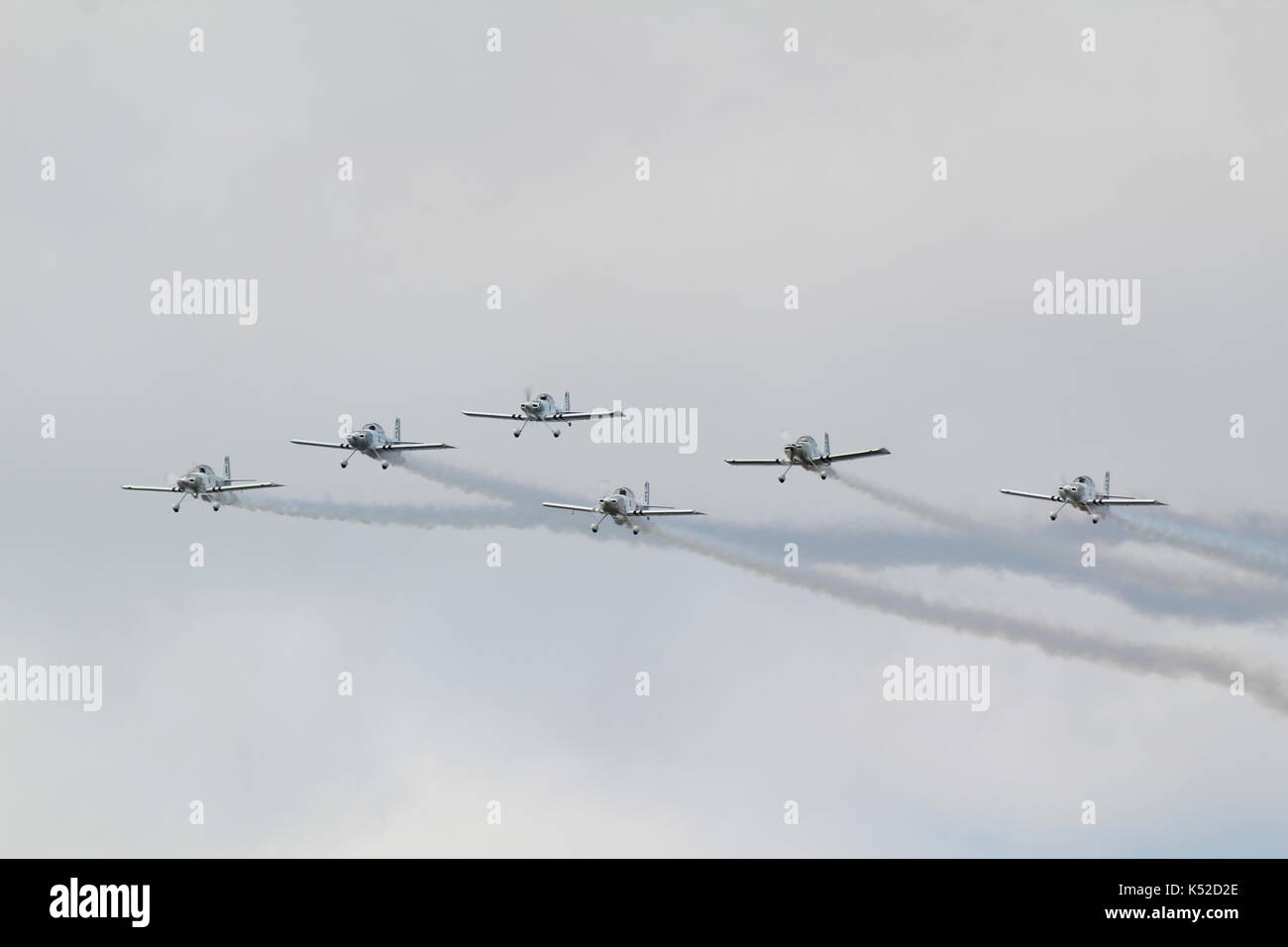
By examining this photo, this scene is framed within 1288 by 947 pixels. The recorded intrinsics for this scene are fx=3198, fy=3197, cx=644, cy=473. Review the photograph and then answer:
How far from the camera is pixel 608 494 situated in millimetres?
155000

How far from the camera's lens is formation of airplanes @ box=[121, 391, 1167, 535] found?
5935 inches

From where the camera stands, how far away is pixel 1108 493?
155 meters

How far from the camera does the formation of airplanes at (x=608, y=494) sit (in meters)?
151

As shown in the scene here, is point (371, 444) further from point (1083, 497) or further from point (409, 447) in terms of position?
point (1083, 497)

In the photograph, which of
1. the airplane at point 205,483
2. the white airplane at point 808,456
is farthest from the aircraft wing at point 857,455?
the airplane at point 205,483

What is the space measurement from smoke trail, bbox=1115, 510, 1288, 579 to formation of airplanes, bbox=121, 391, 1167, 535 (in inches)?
59.6

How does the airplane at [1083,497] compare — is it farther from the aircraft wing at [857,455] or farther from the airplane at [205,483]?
the airplane at [205,483]

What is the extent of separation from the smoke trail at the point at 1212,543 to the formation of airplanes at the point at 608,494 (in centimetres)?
151

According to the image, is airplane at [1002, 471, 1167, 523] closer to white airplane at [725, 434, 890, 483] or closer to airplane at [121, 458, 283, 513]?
white airplane at [725, 434, 890, 483]

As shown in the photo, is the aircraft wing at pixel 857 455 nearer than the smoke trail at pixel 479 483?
Yes
